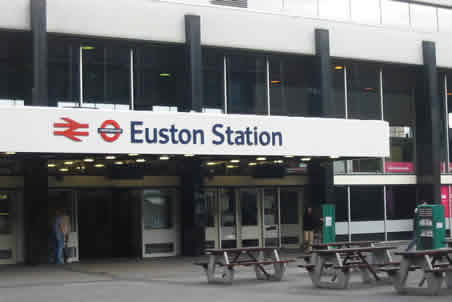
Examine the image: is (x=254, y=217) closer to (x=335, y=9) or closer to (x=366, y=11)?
(x=335, y=9)

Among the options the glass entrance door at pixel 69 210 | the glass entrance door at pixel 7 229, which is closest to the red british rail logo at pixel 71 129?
the glass entrance door at pixel 7 229

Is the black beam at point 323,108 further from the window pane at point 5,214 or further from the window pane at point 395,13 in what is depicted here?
the window pane at point 5,214

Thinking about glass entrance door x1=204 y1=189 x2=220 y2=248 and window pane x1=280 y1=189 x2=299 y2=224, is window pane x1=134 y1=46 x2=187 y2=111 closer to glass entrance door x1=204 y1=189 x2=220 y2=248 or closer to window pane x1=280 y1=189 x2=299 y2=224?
glass entrance door x1=204 y1=189 x2=220 y2=248

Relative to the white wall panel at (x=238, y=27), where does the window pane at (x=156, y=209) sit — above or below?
below

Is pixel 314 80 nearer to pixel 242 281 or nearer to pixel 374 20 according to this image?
pixel 374 20

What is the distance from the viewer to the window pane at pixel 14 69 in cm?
2275

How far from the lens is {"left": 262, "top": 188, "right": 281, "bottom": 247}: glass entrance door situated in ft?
88.3

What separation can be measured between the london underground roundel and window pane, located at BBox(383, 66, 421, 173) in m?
13.4

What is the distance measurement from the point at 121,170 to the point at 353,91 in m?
9.63

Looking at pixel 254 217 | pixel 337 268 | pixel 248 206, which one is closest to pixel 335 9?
pixel 248 206

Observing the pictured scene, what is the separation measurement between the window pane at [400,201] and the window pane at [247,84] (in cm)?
648

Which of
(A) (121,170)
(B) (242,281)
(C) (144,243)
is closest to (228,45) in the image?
(A) (121,170)

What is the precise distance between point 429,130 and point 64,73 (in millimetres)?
13944

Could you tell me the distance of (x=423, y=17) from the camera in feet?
101
